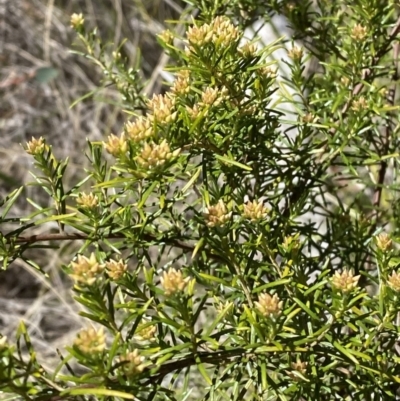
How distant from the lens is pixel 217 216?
50cm

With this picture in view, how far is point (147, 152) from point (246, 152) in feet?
0.54

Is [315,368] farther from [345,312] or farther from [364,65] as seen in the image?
[364,65]

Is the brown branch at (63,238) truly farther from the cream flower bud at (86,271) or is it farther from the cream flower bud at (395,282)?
the cream flower bud at (395,282)

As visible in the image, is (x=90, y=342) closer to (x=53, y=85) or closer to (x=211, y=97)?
(x=211, y=97)

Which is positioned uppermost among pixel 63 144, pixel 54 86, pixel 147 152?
pixel 147 152

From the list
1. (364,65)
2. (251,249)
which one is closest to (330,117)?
(364,65)

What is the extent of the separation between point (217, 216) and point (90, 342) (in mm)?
157

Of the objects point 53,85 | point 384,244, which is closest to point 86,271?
point 384,244

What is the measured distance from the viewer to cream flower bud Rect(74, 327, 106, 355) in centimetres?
40

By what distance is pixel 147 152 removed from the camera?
0.46 m

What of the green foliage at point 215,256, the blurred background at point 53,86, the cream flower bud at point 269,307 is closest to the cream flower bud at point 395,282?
the green foliage at point 215,256

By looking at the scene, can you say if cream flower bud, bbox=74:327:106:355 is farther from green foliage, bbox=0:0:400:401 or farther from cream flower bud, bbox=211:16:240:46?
cream flower bud, bbox=211:16:240:46

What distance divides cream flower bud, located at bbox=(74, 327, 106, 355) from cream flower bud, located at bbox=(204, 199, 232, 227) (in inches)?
5.6

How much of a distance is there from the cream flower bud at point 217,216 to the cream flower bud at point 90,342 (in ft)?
0.47
